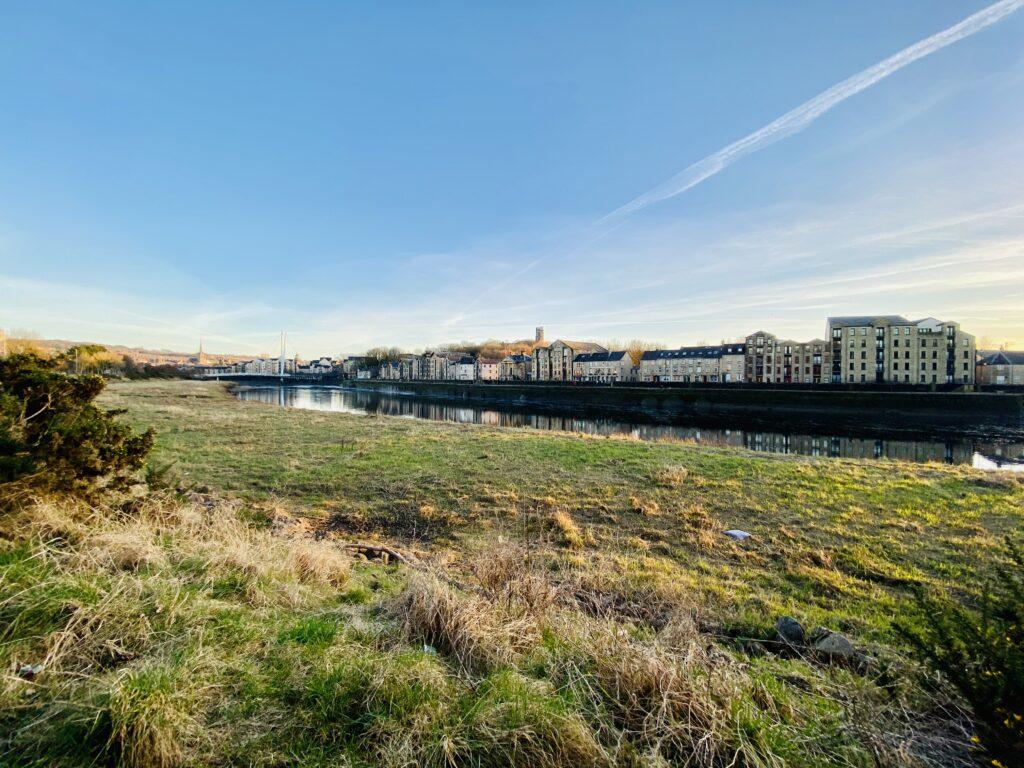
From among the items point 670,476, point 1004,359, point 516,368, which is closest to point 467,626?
point 670,476

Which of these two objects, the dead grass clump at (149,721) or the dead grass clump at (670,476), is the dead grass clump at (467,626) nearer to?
the dead grass clump at (149,721)

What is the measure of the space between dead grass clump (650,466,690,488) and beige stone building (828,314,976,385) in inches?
2804

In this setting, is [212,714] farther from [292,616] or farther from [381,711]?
[292,616]

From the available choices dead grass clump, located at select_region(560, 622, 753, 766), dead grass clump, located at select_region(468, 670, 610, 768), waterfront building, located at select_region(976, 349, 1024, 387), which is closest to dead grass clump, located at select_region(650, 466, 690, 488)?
dead grass clump, located at select_region(560, 622, 753, 766)

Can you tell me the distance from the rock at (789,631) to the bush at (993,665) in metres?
1.69

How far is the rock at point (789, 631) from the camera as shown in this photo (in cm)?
433

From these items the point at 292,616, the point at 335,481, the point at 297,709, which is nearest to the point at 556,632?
the point at 297,709

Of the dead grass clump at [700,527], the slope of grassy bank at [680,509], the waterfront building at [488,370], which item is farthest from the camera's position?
the waterfront building at [488,370]

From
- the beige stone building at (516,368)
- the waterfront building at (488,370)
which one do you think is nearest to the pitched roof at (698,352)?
the beige stone building at (516,368)

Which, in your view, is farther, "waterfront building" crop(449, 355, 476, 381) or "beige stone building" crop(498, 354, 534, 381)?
"waterfront building" crop(449, 355, 476, 381)

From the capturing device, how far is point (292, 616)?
3.79 m

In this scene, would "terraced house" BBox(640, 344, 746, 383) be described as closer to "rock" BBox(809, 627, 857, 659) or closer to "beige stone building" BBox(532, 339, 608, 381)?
"beige stone building" BBox(532, 339, 608, 381)

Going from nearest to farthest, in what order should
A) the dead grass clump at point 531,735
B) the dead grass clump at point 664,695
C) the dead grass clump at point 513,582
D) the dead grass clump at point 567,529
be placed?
1. the dead grass clump at point 531,735
2. the dead grass clump at point 664,695
3. the dead grass clump at point 513,582
4. the dead grass clump at point 567,529

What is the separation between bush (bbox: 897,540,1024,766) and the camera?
2.11 metres
